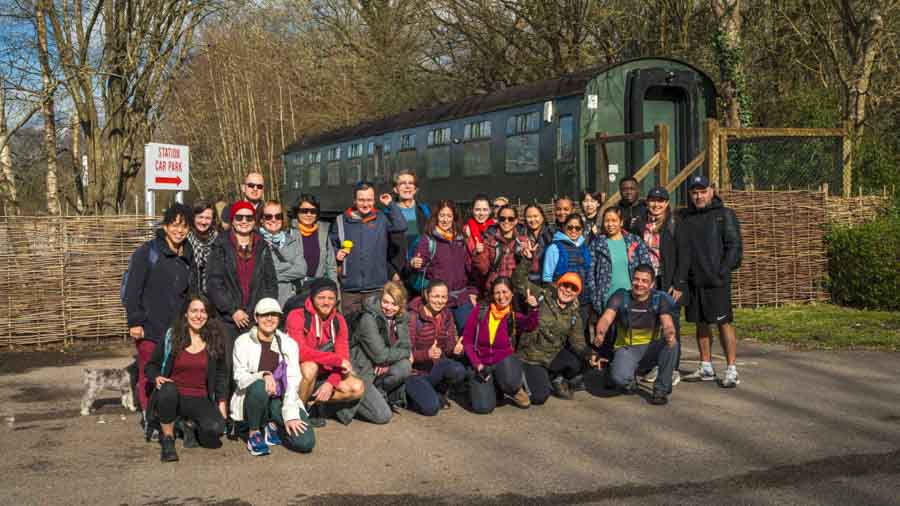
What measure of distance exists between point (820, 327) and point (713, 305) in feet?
13.7

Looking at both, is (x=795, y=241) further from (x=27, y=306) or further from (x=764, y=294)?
(x=27, y=306)

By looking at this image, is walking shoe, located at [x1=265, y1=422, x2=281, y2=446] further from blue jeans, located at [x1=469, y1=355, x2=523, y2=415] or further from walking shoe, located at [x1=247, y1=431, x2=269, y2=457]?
blue jeans, located at [x1=469, y1=355, x2=523, y2=415]

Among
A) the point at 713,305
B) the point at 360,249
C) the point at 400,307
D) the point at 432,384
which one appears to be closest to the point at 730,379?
the point at 713,305

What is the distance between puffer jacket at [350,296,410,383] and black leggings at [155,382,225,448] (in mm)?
1401

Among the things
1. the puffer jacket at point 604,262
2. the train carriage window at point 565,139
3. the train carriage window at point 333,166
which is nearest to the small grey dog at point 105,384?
the puffer jacket at point 604,262

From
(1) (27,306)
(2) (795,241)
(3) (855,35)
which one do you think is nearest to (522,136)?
(2) (795,241)

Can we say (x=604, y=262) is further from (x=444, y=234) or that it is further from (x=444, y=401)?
(x=444, y=401)

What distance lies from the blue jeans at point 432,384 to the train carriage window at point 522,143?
9258mm

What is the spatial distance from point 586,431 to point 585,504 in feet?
6.02

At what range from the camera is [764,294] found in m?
14.1

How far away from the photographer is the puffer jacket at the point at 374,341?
25.5 ft

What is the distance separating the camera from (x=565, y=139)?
53.3 feet

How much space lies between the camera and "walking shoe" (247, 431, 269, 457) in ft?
21.4

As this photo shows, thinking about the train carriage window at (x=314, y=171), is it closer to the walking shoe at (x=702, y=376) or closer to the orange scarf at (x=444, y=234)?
the orange scarf at (x=444, y=234)
